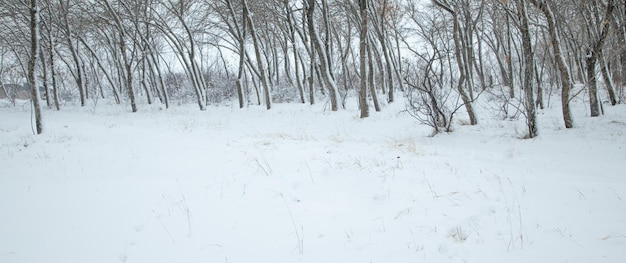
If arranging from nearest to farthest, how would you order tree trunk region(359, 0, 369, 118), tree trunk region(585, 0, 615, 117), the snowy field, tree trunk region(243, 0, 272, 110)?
the snowy field
tree trunk region(585, 0, 615, 117)
tree trunk region(359, 0, 369, 118)
tree trunk region(243, 0, 272, 110)

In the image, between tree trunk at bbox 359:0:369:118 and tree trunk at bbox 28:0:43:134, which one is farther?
tree trunk at bbox 359:0:369:118

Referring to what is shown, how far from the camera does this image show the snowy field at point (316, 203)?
2771 millimetres

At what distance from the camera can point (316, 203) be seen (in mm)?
3699

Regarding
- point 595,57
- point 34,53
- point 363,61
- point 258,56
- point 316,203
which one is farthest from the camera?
point 258,56

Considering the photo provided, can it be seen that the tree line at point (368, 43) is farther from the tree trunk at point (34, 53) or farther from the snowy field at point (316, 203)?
the snowy field at point (316, 203)

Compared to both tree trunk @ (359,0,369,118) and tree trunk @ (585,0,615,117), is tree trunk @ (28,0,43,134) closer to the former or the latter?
tree trunk @ (359,0,369,118)

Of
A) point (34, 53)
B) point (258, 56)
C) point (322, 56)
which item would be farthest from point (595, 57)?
point (34, 53)

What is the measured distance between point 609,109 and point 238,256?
1269 cm

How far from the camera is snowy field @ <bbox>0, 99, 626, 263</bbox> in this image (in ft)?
9.09

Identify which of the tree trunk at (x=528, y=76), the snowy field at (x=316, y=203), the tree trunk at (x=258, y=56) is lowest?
the snowy field at (x=316, y=203)

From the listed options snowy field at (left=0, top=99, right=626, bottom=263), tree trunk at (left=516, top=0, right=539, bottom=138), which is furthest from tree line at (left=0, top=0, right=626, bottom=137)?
snowy field at (left=0, top=99, right=626, bottom=263)

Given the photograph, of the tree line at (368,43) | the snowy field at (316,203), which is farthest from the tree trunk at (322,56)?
the snowy field at (316,203)

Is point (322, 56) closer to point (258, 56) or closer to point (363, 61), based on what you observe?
point (363, 61)

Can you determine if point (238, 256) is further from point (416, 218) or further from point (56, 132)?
point (56, 132)
